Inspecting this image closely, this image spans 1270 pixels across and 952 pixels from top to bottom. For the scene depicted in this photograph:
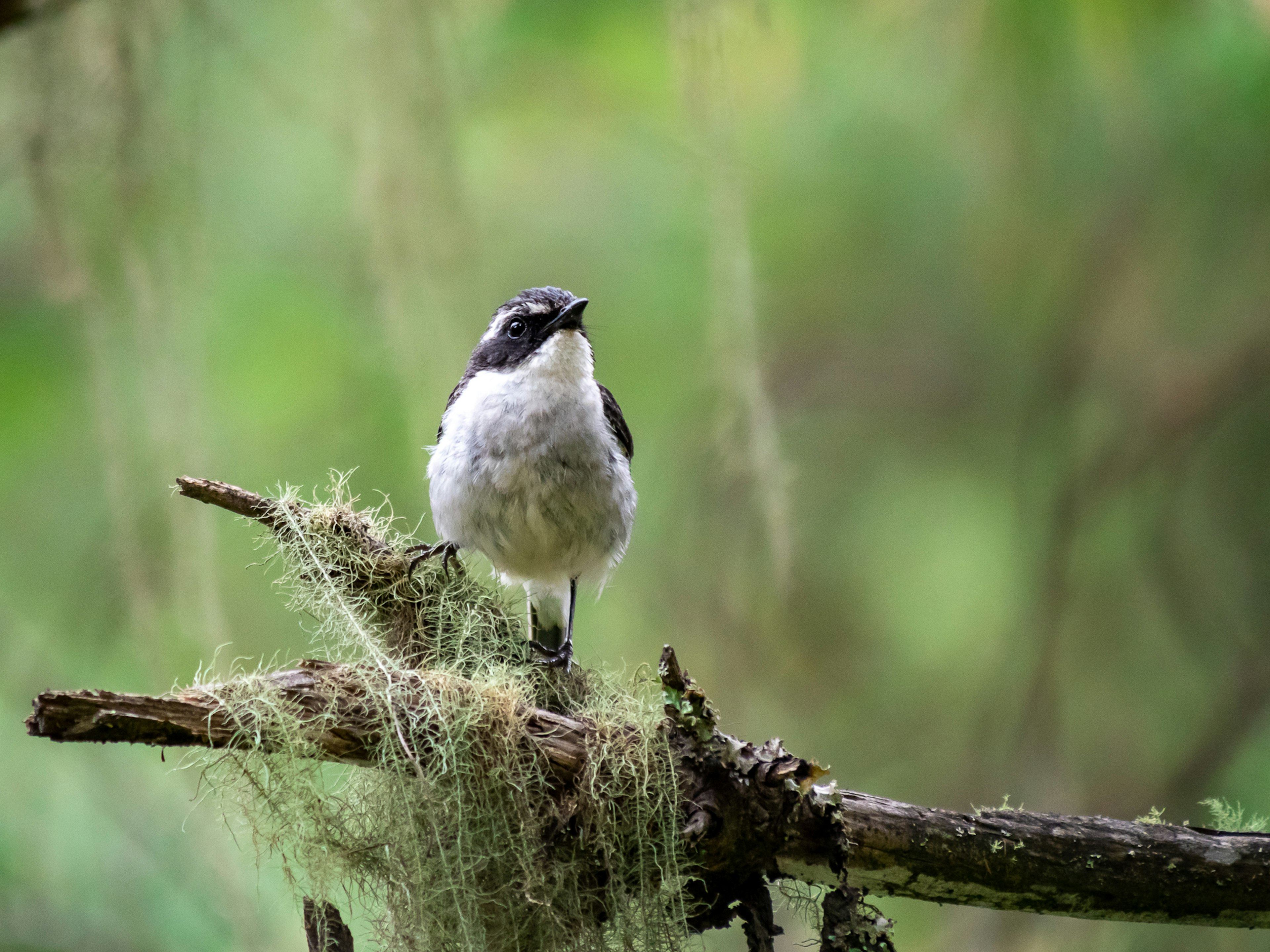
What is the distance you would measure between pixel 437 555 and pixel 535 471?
1.37 feet

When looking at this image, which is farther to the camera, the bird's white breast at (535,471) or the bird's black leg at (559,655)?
the bird's white breast at (535,471)

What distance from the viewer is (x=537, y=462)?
318 cm

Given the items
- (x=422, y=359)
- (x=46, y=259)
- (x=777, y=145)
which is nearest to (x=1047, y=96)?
(x=777, y=145)

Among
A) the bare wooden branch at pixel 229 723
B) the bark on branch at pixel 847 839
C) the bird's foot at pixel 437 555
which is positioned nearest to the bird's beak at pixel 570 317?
the bird's foot at pixel 437 555

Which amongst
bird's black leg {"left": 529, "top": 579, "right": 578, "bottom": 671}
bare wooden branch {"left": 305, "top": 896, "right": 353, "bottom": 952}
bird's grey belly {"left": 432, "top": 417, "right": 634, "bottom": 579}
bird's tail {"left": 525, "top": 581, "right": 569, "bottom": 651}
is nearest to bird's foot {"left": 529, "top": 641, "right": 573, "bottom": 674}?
bird's black leg {"left": 529, "top": 579, "right": 578, "bottom": 671}

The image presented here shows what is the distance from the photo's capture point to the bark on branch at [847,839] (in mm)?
2105

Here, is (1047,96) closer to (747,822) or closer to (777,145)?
(777,145)

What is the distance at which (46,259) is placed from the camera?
9.94ft

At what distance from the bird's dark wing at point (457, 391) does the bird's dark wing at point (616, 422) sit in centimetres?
42

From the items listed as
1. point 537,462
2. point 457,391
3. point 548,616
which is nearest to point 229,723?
point 537,462

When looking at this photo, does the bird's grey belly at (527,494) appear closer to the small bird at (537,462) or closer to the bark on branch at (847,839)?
the small bird at (537,462)

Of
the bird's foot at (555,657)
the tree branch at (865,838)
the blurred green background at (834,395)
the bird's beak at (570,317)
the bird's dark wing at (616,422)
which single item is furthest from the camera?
the blurred green background at (834,395)

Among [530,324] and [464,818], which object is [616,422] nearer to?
Result: [530,324]

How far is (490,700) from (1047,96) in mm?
3605
